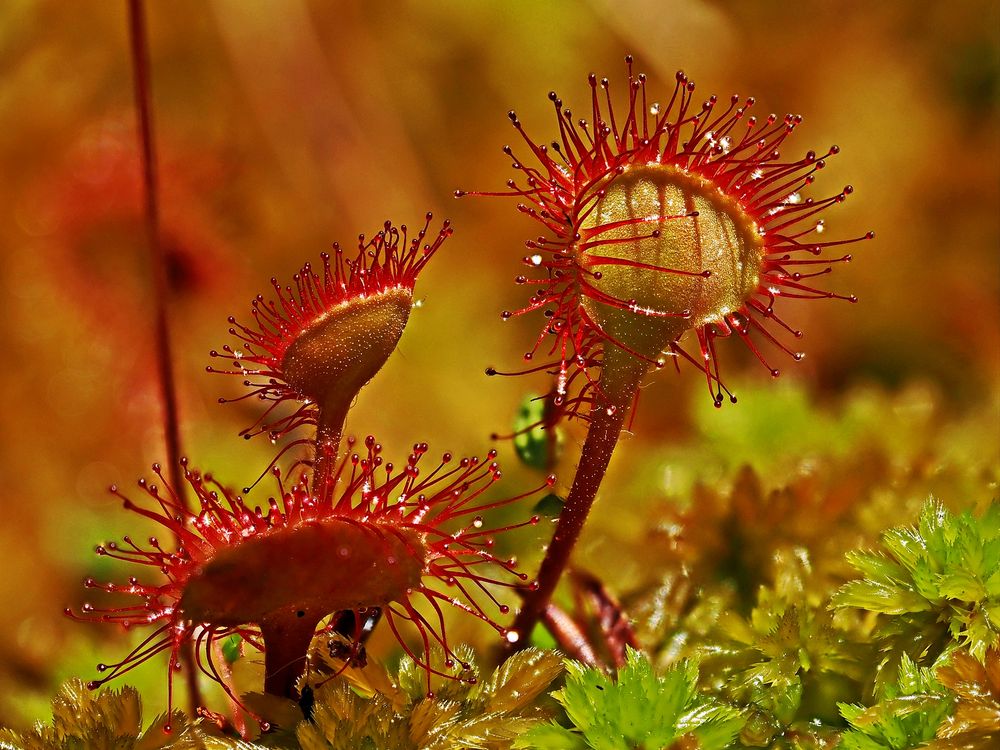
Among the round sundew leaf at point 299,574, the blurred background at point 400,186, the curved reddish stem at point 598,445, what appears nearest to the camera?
the round sundew leaf at point 299,574

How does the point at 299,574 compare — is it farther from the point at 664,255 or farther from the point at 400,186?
the point at 400,186

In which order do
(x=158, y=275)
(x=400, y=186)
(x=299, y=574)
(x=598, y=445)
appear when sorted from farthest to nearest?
(x=400, y=186) → (x=158, y=275) → (x=598, y=445) → (x=299, y=574)

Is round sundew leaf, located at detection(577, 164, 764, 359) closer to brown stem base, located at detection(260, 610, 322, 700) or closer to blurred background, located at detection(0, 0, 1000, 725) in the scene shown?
brown stem base, located at detection(260, 610, 322, 700)

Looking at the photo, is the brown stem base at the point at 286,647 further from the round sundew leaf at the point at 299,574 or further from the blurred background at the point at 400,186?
the blurred background at the point at 400,186

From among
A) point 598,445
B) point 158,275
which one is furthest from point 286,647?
point 158,275

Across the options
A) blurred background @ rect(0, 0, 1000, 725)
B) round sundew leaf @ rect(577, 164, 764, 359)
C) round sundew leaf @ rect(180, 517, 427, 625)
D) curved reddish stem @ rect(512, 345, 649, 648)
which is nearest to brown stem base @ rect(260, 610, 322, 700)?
round sundew leaf @ rect(180, 517, 427, 625)

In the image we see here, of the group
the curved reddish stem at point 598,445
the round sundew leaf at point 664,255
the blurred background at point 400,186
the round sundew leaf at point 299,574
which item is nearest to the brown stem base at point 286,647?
the round sundew leaf at point 299,574

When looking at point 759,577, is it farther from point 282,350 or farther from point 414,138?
point 414,138

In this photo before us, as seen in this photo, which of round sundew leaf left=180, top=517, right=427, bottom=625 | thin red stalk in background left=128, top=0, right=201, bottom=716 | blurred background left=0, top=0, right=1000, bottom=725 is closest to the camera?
round sundew leaf left=180, top=517, right=427, bottom=625

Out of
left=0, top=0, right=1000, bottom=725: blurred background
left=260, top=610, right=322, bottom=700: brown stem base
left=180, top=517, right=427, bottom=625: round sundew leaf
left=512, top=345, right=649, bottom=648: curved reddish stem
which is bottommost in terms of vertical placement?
left=260, top=610, right=322, bottom=700: brown stem base
